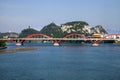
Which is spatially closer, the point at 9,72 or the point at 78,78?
the point at 78,78

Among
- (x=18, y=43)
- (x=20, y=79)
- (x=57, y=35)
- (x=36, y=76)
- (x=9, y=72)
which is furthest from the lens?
(x=57, y=35)

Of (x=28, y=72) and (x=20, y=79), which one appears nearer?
(x=20, y=79)

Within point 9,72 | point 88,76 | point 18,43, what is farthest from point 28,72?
point 18,43

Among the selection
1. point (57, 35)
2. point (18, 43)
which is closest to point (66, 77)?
point (18, 43)

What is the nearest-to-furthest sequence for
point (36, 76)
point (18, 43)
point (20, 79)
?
point (20, 79) → point (36, 76) → point (18, 43)

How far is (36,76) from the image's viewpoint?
28.9 metres

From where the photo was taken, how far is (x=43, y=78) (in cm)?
2766

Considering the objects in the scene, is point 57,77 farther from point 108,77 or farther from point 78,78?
point 108,77

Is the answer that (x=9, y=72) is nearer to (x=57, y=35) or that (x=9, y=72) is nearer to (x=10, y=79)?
(x=10, y=79)

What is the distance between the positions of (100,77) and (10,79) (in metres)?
8.13

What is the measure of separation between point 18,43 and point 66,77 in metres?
96.0

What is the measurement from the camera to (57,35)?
187 meters

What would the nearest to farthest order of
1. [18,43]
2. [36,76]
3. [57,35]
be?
1. [36,76]
2. [18,43]
3. [57,35]

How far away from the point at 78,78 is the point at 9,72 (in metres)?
7.55
